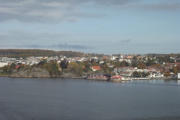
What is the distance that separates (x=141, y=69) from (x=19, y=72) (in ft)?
34.4

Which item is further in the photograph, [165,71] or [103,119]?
[165,71]

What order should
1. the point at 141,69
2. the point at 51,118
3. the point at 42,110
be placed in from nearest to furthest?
1. the point at 51,118
2. the point at 42,110
3. the point at 141,69

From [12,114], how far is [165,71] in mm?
24063

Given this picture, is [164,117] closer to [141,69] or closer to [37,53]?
[141,69]

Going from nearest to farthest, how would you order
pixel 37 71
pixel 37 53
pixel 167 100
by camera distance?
pixel 167 100, pixel 37 71, pixel 37 53

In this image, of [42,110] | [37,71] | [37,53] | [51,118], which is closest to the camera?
[51,118]

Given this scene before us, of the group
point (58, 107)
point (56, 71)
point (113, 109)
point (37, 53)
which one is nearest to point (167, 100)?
point (113, 109)

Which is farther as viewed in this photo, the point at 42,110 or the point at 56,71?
the point at 56,71

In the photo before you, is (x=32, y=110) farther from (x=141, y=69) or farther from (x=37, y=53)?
(x=37, y=53)

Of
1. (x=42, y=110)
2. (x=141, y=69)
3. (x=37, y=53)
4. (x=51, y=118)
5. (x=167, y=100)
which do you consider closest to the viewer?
(x=51, y=118)

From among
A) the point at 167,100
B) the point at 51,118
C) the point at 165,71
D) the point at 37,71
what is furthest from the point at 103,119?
the point at 165,71

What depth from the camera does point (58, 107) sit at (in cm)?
962

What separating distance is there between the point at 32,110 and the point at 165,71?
76.6 feet

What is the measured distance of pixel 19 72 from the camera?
29.7 metres
